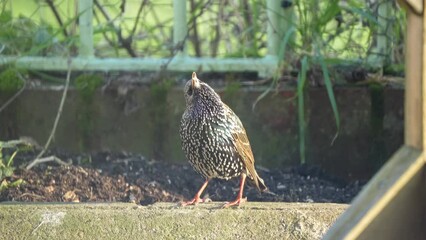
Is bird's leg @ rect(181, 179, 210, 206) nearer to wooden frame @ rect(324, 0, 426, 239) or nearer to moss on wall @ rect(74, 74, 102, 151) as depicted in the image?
moss on wall @ rect(74, 74, 102, 151)

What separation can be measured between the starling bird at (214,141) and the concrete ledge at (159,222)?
694 millimetres

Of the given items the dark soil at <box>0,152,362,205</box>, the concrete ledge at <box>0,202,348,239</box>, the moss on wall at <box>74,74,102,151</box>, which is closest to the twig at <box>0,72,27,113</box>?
the moss on wall at <box>74,74,102,151</box>

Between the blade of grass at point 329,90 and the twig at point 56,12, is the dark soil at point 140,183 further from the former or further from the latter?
the twig at point 56,12

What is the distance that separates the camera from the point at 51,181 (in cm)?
558

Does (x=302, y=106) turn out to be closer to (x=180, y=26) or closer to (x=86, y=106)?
(x=180, y=26)

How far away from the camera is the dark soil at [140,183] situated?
17.9 feet

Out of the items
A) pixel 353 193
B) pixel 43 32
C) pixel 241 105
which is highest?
pixel 43 32

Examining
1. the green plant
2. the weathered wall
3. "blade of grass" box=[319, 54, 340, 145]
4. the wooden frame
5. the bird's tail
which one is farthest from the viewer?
the green plant

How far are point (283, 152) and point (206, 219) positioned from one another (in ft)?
6.14

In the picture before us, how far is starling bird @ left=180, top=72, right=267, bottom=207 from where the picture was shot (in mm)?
5488

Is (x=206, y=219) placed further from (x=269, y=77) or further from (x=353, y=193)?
(x=269, y=77)

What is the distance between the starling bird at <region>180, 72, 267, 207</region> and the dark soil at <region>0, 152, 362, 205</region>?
0.79 feet

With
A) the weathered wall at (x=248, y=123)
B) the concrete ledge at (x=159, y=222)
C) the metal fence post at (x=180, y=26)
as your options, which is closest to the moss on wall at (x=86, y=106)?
the weathered wall at (x=248, y=123)

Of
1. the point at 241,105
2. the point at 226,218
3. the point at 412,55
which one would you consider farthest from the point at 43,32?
the point at 412,55
